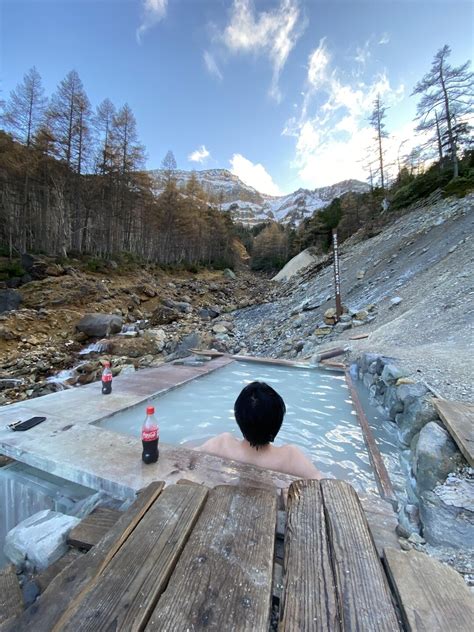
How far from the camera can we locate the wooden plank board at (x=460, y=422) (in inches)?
76.9

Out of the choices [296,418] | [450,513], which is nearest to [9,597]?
[450,513]

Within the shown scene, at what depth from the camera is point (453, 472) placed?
1955mm

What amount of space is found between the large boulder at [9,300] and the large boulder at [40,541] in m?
11.3

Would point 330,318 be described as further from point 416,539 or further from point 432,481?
point 416,539

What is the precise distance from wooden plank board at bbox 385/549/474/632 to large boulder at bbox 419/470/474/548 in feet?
3.42

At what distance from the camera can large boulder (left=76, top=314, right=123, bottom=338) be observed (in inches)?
395

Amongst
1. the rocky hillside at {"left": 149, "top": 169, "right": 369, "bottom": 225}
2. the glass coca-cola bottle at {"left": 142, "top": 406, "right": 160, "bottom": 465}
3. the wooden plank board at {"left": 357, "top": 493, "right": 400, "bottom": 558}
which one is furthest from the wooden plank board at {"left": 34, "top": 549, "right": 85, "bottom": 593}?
the rocky hillside at {"left": 149, "top": 169, "right": 369, "bottom": 225}

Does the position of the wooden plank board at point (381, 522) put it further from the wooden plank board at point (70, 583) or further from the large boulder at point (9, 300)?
the large boulder at point (9, 300)

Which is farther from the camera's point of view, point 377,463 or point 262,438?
point 377,463

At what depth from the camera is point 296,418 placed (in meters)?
3.76

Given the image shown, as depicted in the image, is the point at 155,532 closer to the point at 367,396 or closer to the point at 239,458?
the point at 239,458

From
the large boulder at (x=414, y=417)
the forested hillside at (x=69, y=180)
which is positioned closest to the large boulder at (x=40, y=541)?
the large boulder at (x=414, y=417)

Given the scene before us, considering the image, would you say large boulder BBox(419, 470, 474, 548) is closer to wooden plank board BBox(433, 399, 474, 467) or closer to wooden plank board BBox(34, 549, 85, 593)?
wooden plank board BBox(433, 399, 474, 467)

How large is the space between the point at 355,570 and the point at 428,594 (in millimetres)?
207
